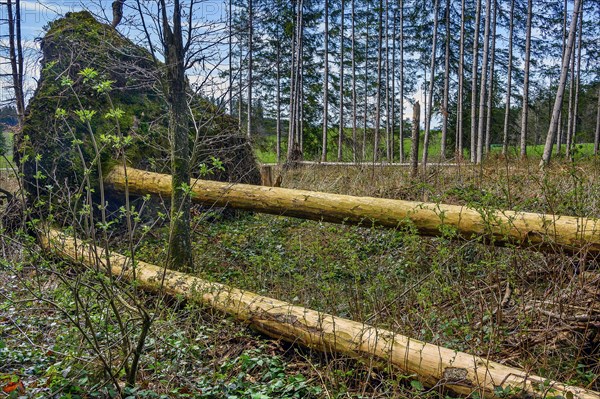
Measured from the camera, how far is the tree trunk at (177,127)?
524cm

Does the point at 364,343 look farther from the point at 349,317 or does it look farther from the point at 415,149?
the point at 415,149

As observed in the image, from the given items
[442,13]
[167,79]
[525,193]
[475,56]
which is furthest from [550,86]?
[167,79]

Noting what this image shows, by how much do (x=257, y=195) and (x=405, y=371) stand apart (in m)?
4.22

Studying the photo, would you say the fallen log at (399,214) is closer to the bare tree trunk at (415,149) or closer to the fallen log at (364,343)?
the fallen log at (364,343)

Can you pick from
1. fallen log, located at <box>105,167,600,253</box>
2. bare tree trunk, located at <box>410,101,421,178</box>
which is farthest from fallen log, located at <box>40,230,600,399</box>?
bare tree trunk, located at <box>410,101,421,178</box>

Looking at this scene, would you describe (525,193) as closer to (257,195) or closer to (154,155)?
(257,195)

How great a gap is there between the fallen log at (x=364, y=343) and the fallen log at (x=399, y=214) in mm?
1120

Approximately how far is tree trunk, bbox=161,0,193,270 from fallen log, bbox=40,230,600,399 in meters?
0.83

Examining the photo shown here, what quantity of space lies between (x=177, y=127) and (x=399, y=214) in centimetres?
291

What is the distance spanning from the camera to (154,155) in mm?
9164

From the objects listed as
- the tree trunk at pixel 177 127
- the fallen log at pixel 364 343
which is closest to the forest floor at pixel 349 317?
the fallen log at pixel 364 343

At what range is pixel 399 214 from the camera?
5613mm

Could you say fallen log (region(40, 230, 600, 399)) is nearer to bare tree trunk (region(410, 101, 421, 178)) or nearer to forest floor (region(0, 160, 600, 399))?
forest floor (region(0, 160, 600, 399))

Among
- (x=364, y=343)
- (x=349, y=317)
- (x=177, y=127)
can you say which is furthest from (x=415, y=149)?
(x=364, y=343)
